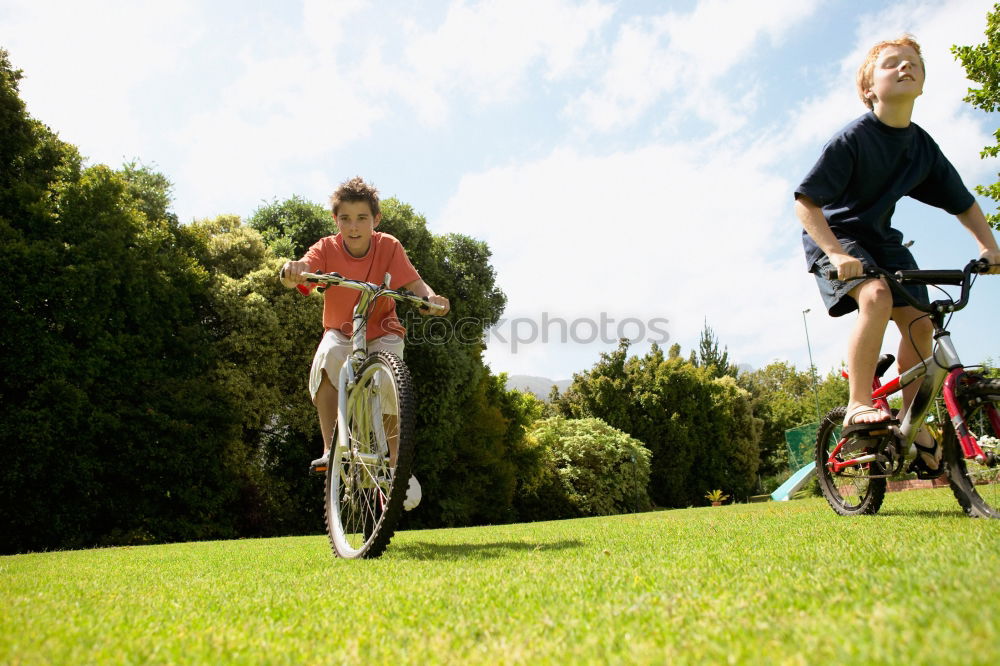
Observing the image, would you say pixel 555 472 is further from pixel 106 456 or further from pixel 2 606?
pixel 2 606

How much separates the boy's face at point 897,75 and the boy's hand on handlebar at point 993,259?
0.90 metres

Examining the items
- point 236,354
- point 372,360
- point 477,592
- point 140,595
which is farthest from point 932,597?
point 236,354

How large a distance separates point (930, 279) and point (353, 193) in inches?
136

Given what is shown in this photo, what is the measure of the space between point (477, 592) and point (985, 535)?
1896 millimetres

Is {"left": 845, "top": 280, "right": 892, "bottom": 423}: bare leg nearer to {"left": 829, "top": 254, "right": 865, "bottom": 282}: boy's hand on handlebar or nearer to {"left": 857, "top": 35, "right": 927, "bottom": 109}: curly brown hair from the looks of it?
{"left": 829, "top": 254, "right": 865, "bottom": 282}: boy's hand on handlebar

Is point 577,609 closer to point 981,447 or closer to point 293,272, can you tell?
point 981,447

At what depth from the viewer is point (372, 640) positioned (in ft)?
4.81

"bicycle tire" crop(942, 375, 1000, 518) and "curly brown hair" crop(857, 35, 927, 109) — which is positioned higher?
"curly brown hair" crop(857, 35, 927, 109)

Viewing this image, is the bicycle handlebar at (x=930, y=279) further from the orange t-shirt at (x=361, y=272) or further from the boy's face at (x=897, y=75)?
the orange t-shirt at (x=361, y=272)

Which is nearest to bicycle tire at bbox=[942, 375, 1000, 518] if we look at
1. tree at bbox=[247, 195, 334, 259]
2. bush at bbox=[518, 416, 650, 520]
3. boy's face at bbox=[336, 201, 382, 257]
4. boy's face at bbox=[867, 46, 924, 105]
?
boy's face at bbox=[867, 46, 924, 105]

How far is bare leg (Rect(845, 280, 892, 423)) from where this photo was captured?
10.4 ft

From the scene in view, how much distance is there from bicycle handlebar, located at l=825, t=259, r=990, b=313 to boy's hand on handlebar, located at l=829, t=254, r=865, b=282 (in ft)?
0.13

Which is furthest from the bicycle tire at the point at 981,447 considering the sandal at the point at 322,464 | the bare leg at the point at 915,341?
the sandal at the point at 322,464

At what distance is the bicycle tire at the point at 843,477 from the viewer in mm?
4078
